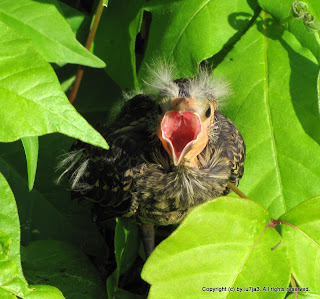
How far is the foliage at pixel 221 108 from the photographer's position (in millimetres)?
919

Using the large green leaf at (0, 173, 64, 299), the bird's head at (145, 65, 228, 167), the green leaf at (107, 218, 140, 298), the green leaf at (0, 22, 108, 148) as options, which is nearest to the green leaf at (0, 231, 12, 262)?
the large green leaf at (0, 173, 64, 299)

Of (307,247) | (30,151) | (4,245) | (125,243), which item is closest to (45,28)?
(30,151)

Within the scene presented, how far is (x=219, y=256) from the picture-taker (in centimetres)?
101

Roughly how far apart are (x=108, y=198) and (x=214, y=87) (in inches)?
16.1

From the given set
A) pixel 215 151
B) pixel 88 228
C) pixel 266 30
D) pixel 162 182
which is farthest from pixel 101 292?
pixel 266 30

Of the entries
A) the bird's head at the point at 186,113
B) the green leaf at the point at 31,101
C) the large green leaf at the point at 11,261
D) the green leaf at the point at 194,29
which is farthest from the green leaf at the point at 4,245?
the green leaf at the point at 194,29

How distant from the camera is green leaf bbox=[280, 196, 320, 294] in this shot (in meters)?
1.05

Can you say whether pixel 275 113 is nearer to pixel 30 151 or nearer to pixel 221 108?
pixel 221 108

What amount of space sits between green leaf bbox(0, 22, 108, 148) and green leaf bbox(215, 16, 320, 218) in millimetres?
633

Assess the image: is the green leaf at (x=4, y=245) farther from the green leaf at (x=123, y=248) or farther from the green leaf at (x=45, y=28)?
the green leaf at (x=123, y=248)

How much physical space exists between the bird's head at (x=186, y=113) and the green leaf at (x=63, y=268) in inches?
15.9

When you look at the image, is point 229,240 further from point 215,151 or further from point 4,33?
point 4,33

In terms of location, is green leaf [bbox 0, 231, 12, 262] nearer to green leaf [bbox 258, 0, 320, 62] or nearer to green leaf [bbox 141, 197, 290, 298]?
green leaf [bbox 141, 197, 290, 298]

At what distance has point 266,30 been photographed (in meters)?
1.43
